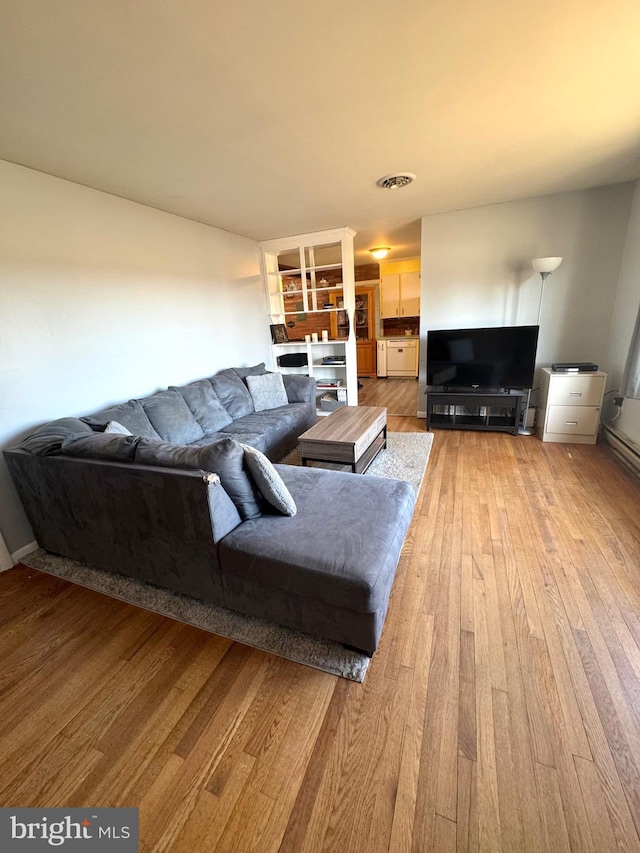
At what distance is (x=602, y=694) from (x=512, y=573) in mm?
628

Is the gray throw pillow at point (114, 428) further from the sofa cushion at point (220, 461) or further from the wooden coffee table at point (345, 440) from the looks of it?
the wooden coffee table at point (345, 440)

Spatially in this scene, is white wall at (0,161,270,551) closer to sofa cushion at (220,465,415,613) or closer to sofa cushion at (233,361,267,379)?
sofa cushion at (233,361,267,379)

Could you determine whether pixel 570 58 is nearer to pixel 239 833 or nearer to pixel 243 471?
pixel 243 471

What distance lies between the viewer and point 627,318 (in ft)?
10.5

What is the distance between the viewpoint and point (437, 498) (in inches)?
103

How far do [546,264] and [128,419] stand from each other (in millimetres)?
4006

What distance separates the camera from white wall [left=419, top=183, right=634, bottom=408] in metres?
3.42

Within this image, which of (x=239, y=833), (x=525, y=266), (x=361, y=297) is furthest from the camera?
(x=361, y=297)

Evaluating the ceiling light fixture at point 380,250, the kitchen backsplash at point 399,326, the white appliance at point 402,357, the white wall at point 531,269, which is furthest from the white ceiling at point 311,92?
the kitchen backsplash at point 399,326

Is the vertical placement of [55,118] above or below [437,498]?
above

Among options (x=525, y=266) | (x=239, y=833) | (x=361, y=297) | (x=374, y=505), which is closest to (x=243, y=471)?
(x=374, y=505)

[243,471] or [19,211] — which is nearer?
[243,471]

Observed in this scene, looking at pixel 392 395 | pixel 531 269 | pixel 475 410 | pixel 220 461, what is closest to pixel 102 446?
pixel 220 461

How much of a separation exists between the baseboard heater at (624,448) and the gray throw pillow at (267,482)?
294 cm
